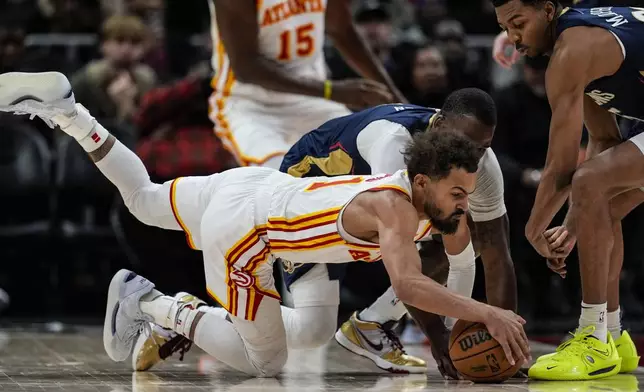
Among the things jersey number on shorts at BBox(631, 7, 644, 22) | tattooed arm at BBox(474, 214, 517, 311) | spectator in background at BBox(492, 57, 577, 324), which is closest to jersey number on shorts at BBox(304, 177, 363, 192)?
tattooed arm at BBox(474, 214, 517, 311)

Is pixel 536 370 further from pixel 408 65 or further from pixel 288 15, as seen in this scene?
pixel 408 65

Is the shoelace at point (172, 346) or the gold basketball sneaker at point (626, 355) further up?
the shoelace at point (172, 346)

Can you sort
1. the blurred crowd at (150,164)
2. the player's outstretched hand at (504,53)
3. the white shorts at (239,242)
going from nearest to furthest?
the white shorts at (239,242) → the player's outstretched hand at (504,53) → the blurred crowd at (150,164)

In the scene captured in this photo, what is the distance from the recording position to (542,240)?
514 centimetres

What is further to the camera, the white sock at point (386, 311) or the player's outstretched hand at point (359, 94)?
the player's outstretched hand at point (359, 94)

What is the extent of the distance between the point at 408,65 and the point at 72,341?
351 centimetres

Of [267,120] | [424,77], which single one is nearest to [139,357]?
[267,120]

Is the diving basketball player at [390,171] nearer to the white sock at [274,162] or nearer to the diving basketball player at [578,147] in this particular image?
the diving basketball player at [578,147]

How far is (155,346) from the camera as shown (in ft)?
17.4

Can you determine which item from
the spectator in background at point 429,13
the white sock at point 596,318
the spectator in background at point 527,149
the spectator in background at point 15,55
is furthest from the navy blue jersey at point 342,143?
the spectator in background at point 429,13

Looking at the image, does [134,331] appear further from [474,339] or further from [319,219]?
[474,339]

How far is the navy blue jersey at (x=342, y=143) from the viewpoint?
5297mm

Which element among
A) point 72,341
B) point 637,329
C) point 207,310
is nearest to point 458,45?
point 637,329

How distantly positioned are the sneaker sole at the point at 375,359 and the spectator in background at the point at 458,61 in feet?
11.7
